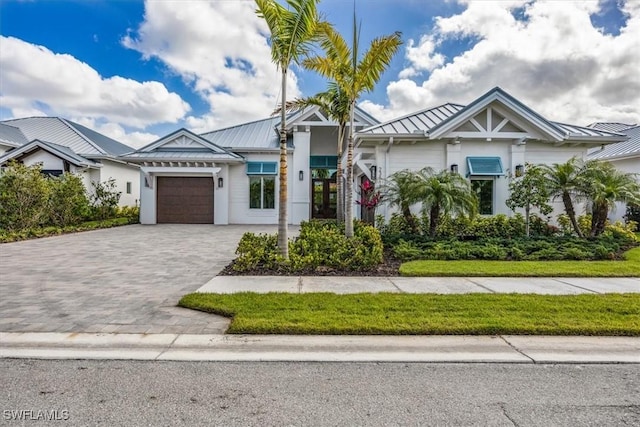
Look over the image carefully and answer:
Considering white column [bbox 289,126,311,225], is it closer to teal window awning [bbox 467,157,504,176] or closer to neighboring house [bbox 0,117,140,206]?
teal window awning [bbox 467,157,504,176]

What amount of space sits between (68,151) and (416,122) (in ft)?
62.8

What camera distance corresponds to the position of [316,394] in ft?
9.36

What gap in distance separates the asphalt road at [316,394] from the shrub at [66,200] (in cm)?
1503

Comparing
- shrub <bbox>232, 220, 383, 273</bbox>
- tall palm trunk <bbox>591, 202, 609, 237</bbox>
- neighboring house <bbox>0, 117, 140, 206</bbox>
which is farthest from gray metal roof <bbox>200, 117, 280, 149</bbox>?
tall palm trunk <bbox>591, 202, 609, 237</bbox>

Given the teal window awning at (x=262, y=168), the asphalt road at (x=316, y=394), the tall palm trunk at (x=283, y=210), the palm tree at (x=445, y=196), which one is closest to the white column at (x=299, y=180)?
the teal window awning at (x=262, y=168)

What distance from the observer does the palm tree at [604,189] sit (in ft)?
32.8

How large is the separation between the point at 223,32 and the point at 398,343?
12.6m

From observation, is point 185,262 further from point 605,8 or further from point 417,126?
point 605,8

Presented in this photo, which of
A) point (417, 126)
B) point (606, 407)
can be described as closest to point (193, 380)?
point (606, 407)

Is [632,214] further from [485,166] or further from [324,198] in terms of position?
[324,198]

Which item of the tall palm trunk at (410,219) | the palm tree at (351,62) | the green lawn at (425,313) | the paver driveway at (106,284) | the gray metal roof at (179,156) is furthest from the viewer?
the gray metal roof at (179,156)

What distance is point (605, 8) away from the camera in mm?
12430

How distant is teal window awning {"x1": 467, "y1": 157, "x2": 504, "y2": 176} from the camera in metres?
11.9

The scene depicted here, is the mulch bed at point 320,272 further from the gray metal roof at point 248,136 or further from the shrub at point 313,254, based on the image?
the gray metal roof at point 248,136
